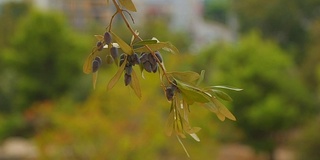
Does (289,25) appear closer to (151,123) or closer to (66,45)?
(66,45)

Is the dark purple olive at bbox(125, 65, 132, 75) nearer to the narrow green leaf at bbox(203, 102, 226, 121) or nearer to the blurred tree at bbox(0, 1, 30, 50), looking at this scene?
the narrow green leaf at bbox(203, 102, 226, 121)

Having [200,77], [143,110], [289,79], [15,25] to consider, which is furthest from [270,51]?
[200,77]

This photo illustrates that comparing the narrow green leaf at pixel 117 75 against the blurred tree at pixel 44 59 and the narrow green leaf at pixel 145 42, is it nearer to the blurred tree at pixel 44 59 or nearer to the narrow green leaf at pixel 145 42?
the narrow green leaf at pixel 145 42

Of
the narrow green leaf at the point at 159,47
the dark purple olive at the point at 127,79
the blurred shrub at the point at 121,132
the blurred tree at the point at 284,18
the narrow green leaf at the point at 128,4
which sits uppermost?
the narrow green leaf at the point at 128,4

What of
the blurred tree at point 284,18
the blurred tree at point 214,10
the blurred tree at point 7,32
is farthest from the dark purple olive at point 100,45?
the blurred tree at point 214,10

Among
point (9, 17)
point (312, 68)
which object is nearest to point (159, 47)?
point (312, 68)

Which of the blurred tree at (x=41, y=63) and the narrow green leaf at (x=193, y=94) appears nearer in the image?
the narrow green leaf at (x=193, y=94)

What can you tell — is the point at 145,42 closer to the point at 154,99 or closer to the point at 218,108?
the point at 218,108
